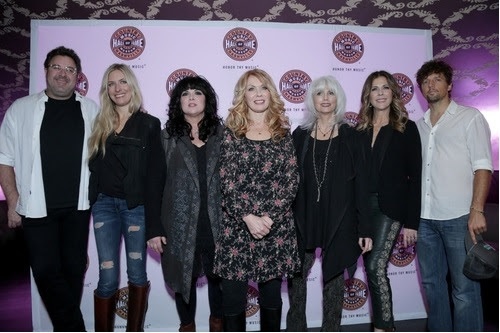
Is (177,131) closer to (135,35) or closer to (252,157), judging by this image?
(252,157)

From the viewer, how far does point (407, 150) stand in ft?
7.28

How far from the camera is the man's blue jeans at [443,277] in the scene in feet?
6.97

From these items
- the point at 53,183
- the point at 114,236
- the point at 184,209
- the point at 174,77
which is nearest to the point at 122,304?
the point at 114,236

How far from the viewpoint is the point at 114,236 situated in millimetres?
2121

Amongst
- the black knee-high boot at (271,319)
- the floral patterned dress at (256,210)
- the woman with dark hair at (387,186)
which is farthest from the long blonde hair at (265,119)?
the black knee-high boot at (271,319)

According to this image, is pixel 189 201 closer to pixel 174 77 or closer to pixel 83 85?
pixel 174 77

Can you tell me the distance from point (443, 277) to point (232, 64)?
224cm

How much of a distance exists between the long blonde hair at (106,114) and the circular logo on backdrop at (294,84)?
128 centimetres

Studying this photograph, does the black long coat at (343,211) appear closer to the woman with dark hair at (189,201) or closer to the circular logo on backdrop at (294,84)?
the woman with dark hair at (189,201)

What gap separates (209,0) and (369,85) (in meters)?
1.83

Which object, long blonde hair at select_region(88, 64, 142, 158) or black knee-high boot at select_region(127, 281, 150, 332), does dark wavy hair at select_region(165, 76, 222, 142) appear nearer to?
long blonde hair at select_region(88, 64, 142, 158)

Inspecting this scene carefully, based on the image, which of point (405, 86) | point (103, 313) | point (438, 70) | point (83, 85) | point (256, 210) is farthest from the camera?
point (405, 86)

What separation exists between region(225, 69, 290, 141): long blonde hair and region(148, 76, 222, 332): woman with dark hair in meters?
0.18

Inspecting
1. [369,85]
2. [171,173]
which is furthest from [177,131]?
[369,85]
